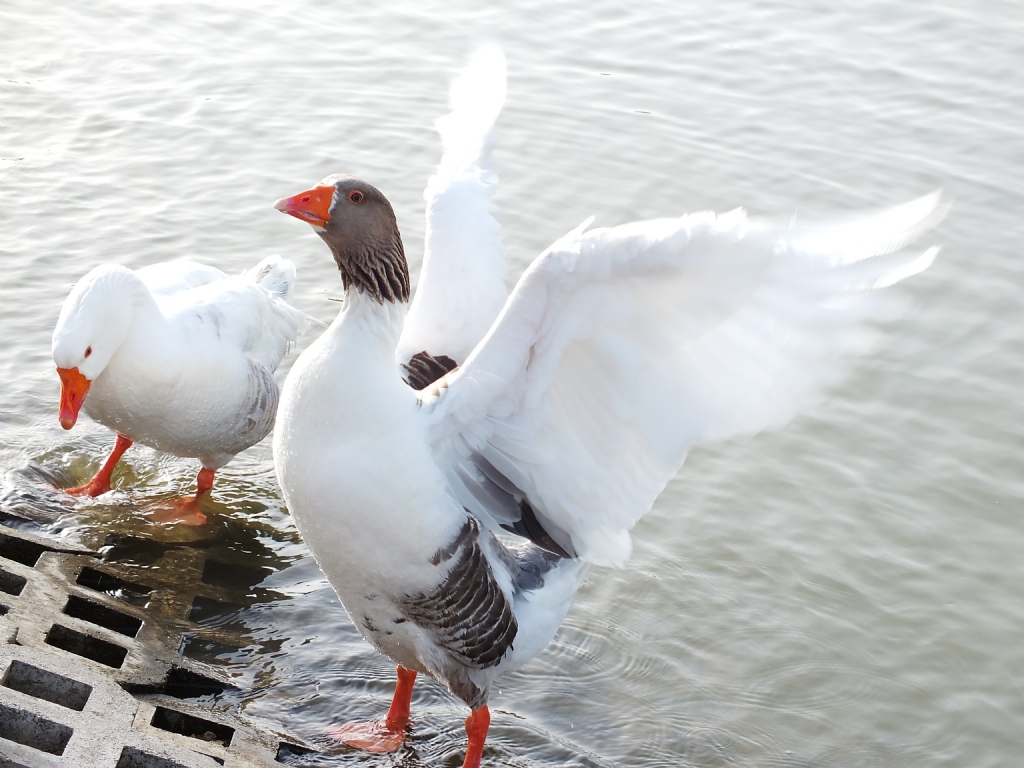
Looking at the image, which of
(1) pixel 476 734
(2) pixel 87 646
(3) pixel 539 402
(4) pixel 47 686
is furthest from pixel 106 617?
(3) pixel 539 402

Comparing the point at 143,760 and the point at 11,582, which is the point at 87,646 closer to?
the point at 11,582

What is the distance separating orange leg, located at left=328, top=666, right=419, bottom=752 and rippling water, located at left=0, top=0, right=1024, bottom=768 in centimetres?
9

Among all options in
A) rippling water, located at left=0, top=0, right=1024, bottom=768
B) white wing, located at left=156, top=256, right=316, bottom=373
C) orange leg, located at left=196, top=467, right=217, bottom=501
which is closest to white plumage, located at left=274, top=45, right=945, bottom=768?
rippling water, located at left=0, top=0, right=1024, bottom=768

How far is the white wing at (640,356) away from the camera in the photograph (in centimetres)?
334

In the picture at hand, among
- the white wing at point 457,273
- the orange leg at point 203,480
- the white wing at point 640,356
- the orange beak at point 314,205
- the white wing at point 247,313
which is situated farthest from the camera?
the orange leg at point 203,480

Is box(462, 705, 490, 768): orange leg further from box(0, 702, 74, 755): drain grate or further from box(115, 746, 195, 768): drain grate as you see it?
box(0, 702, 74, 755): drain grate

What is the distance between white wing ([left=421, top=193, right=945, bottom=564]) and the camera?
3340mm

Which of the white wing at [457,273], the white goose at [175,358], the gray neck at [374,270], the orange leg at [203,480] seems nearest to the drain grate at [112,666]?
the orange leg at [203,480]

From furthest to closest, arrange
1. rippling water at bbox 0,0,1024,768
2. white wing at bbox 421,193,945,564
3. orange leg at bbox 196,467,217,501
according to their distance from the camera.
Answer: orange leg at bbox 196,467,217,501 < rippling water at bbox 0,0,1024,768 < white wing at bbox 421,193,945,564

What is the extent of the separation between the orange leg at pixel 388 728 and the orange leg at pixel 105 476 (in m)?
1.98

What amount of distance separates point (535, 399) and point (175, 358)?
214 centimetres

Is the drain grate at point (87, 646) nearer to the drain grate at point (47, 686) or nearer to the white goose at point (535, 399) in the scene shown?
the drain grate at point (47, 686)

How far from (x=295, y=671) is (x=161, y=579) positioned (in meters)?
0.83

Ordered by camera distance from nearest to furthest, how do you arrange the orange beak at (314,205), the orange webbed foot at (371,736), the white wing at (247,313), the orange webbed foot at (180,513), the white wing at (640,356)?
the white wing at (640,356) < the orange beak at (314,205) < the orange webbed foot at (371,736) < the white wing at (247,313) < the orange webbed foot at (180,513)
